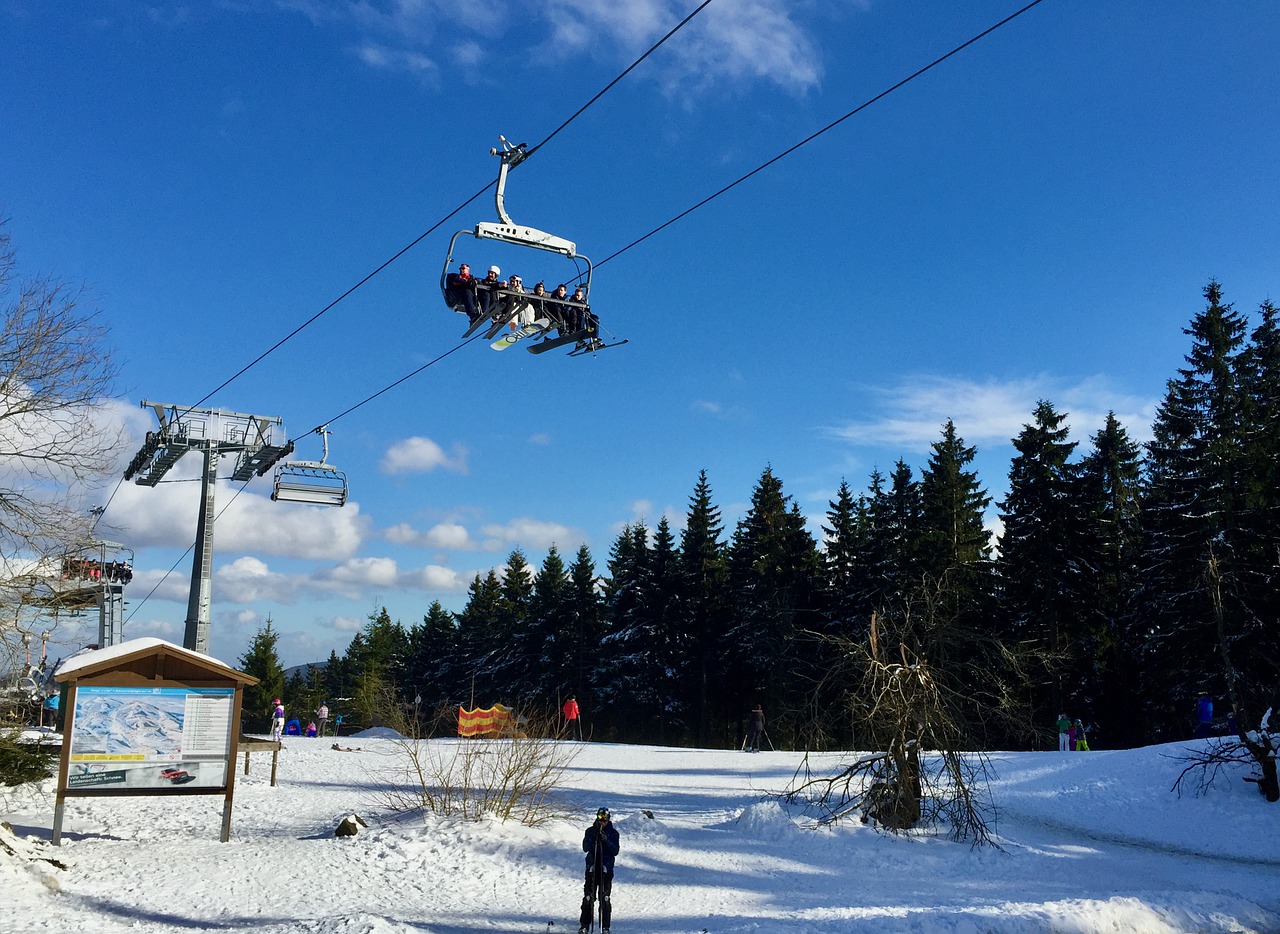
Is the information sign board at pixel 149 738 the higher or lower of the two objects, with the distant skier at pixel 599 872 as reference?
higher

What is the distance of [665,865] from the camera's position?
16812 mm

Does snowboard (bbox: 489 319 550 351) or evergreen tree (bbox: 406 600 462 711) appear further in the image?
evergreen tree (bbox: 406 600 462 711)

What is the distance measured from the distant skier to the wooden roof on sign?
8.45 metres

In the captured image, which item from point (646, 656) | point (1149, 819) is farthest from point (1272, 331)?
point (646, 656)

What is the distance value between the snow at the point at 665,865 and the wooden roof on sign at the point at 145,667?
2.79 meters

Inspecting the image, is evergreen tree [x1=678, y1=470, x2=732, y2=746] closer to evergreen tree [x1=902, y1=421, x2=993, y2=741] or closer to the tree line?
the tree line

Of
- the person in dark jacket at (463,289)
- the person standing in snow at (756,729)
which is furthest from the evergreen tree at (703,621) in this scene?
the person in dark jacket at (463,289)

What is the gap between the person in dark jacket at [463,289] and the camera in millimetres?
15727

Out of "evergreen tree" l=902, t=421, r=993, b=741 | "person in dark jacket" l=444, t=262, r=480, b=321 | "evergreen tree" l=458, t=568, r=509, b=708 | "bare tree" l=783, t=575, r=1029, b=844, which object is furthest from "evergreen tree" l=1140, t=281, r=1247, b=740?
"evergreen tree" l=458, t=568, r=509, b=708

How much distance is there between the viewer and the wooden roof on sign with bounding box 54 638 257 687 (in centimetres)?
1636

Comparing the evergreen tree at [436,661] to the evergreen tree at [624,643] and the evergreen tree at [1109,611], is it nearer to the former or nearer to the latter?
the evergreen tree at [624,643]

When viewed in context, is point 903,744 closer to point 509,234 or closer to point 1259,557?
point 509,234

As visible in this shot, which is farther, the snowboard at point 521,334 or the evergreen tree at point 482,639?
the evergreen tree at point 482,639

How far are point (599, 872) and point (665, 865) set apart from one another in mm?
4609
